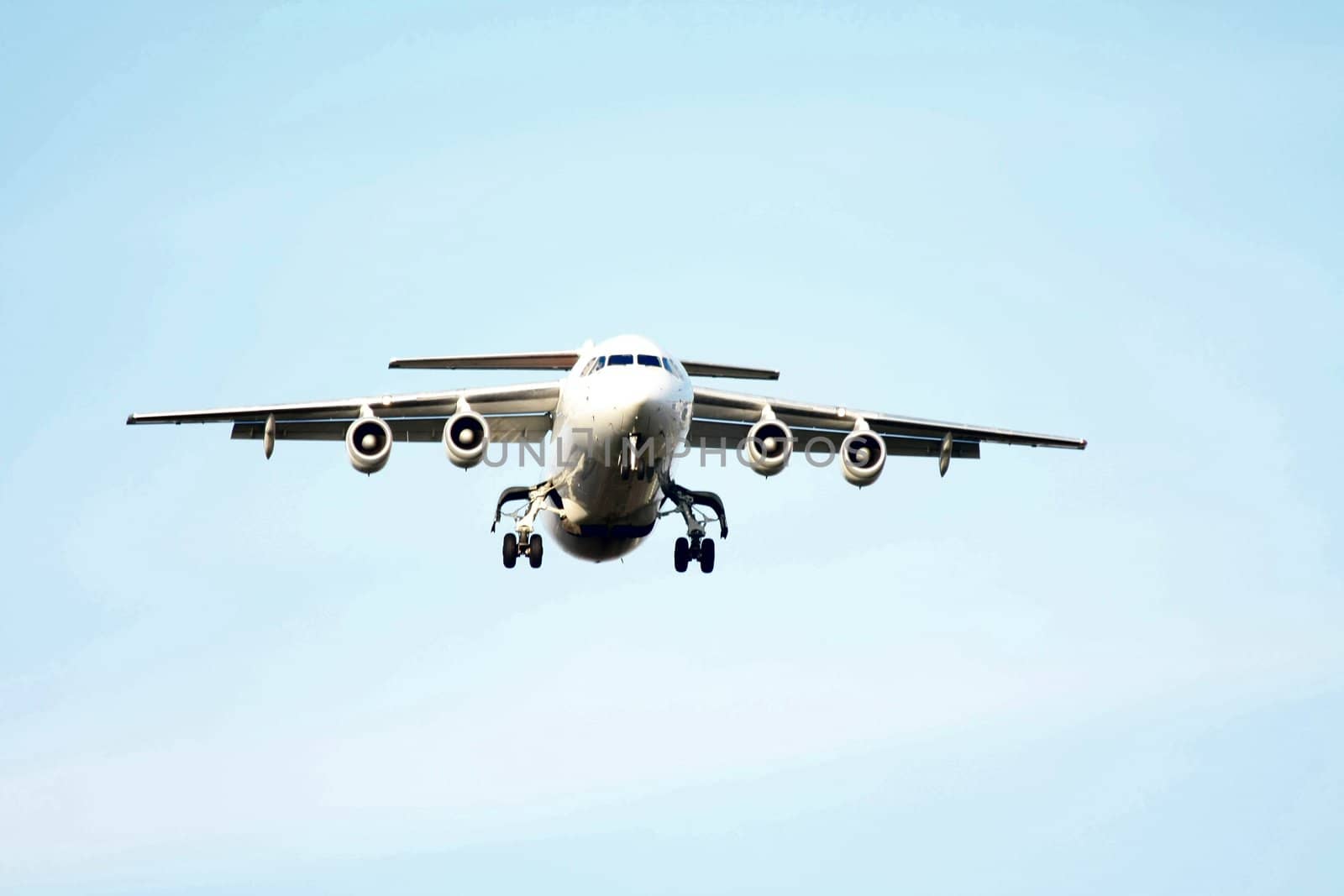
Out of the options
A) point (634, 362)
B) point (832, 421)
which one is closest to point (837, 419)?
point (832, 421)

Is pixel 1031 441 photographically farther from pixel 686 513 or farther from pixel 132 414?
pixel 132 414

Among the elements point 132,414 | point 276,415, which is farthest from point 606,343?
point 132,414

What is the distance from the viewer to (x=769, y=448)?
2492 cm

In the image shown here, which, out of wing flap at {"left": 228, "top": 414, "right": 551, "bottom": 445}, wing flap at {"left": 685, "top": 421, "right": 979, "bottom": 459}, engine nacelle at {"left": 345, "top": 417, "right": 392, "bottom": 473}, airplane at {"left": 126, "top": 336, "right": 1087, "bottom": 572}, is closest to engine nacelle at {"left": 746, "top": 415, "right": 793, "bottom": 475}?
airplane at {"left": 126, "top": 336, "right": 1087, "bottom": 572}

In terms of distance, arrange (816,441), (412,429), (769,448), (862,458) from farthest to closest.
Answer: (816,441) → (412,429) → (862,458) → (769,448)

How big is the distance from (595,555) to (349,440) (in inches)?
162

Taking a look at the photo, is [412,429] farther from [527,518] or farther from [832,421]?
[832,421]

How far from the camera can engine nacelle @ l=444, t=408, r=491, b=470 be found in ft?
79.8

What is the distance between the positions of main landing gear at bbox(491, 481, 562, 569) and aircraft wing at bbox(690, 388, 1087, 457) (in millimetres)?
2209

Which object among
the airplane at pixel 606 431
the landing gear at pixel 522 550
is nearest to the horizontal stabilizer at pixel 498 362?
the airplane at pixel 606 431

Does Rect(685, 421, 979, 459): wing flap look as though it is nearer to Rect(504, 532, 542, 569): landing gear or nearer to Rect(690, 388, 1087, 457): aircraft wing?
Rect(690, 388, 1087, 457): aircraft wing

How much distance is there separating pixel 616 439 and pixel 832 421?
14.4 ft

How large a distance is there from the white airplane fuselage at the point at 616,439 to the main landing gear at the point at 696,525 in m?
0.53

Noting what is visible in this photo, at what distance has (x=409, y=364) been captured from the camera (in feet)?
84.0
